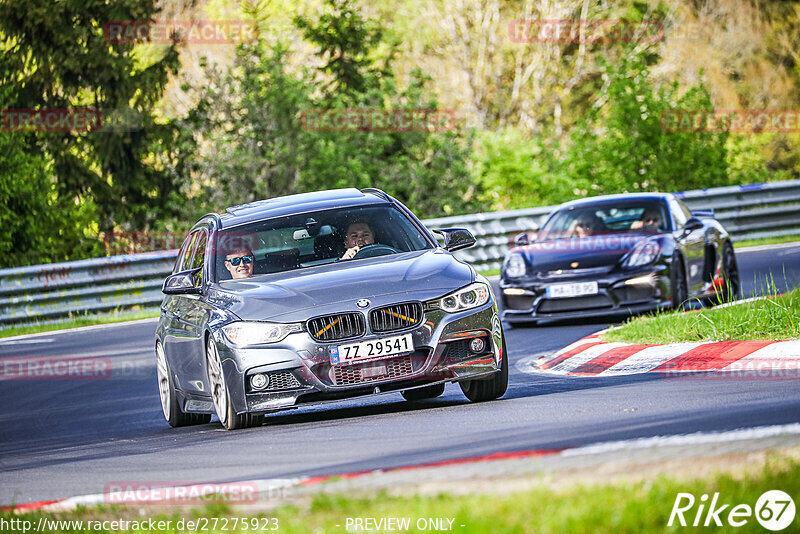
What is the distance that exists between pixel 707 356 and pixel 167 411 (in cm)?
423

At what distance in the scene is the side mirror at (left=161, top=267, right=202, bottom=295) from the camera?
9820mm

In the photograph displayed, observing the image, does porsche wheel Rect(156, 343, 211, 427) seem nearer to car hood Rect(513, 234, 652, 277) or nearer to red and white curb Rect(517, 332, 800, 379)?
red and white curb Rect(517, 332, 800, 379)

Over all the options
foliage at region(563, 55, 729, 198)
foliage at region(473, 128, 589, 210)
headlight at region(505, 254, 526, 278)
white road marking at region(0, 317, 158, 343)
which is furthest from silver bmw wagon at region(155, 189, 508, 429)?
foliage at region(473, 128, 589, 210)

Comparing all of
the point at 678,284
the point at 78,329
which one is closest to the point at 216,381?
the point at 678,284

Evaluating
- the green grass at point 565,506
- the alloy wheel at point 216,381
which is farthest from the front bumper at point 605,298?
the green grass at point 565,506

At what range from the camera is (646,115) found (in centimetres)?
3025

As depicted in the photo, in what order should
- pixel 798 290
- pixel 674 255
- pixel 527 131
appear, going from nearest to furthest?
pixel 798 290 < pixel 674 255 < pixel 527 131

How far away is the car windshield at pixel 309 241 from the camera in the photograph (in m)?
9.79

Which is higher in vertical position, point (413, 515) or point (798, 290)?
point (413, 515)

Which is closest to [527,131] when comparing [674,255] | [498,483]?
[674,255]

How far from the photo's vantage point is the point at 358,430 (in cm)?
822

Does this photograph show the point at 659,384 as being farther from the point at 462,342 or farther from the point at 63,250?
the point at 63,250

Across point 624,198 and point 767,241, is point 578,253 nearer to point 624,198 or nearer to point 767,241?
point 624,198

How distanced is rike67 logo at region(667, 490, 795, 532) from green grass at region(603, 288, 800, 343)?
584 centimetres
